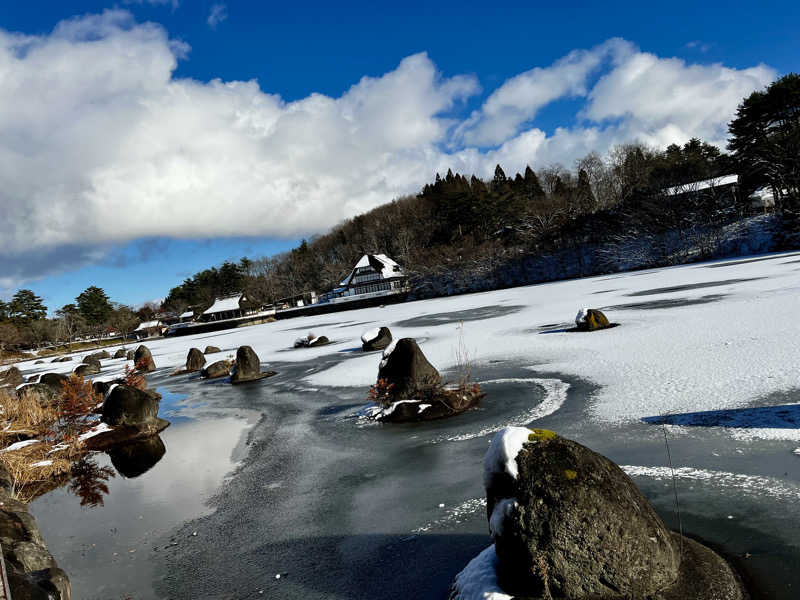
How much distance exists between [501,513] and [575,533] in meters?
0.54

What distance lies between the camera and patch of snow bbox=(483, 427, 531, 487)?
3.61 meters

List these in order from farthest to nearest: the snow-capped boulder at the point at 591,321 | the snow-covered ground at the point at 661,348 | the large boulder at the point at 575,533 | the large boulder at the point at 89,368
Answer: the large boulder at the point at 89,368 → the snow-capped boulder at the point at 591,321 → the snow-covered ground at the point at 661,348 → the large boulder at the point at 575,533

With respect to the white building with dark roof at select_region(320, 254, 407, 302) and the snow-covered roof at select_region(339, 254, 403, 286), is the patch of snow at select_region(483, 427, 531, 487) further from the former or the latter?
the snow-covered roof at select_region(339, 254, 403, 286)

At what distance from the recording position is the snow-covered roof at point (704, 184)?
55.9 metres

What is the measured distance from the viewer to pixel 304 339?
2834 cm

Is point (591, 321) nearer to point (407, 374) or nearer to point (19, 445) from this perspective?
point (407, 374)

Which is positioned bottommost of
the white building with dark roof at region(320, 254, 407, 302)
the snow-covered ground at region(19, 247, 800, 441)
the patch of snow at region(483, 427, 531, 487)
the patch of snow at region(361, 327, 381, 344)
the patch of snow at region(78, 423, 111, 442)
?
the snow-covered ground at region(19, 247, 800, 441)

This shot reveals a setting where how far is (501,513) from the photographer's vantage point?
3553 mm

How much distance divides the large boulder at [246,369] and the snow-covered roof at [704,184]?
57.4 m

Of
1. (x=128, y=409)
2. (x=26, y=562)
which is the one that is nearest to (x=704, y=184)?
(x=128, y=409)

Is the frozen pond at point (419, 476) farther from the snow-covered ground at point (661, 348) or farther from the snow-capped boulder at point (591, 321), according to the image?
the snow-capped boulder at point (591, 321)

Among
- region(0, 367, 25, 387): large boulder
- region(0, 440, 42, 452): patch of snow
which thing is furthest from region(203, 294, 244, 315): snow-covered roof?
region(0, 440, 42, 452): patch of snow

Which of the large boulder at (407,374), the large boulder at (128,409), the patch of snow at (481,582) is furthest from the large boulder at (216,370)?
the patch of snow at (481,582)

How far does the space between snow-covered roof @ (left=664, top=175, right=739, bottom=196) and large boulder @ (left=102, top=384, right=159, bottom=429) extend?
62.7m
